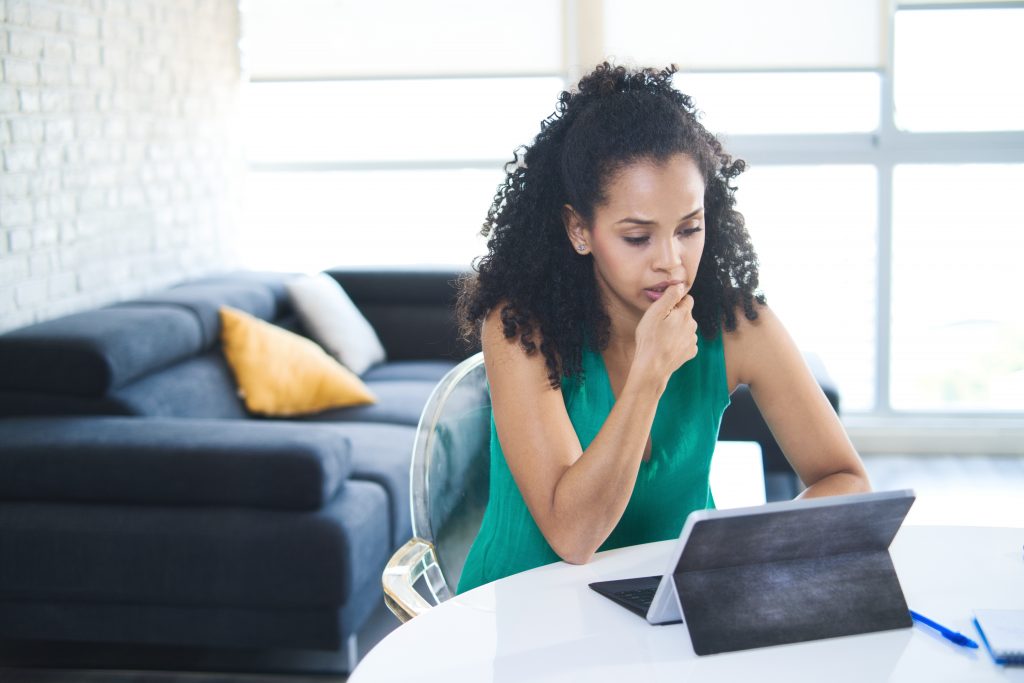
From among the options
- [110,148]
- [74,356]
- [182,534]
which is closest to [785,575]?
[182,534]

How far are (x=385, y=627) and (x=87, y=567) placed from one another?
812mm

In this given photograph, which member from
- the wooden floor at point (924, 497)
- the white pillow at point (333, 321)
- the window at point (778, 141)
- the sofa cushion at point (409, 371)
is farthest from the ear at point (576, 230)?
the window at point (778, 141)

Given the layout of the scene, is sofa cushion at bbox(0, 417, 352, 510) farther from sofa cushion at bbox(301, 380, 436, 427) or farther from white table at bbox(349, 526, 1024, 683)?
white table at bbox(349, 526, 1024, 683)

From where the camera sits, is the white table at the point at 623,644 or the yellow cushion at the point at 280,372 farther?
the yellow cushion at the point at 280,372

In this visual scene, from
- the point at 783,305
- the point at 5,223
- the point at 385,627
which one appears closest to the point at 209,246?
the point at 5,223

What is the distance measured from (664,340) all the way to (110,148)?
2.52m

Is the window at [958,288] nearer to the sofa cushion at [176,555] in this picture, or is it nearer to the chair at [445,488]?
the sofa cushion at [176,555]

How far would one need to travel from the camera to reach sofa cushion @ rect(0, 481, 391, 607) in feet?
7.70

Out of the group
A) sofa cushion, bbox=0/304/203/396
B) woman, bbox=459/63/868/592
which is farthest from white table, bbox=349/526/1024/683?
sofa cushion, bbox=0/304/203/396

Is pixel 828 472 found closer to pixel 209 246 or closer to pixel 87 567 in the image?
pixel 87 567

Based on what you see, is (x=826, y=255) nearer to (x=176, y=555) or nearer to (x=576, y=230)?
(x=176, y=555)

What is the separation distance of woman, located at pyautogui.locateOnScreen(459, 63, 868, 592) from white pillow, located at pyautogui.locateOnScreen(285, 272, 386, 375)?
2276 millimetres

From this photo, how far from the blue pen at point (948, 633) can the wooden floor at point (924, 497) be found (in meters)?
1.64

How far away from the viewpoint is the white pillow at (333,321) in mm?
3844
